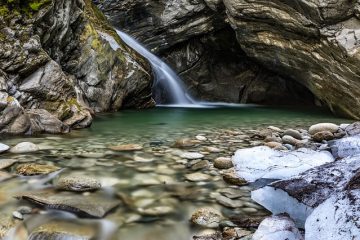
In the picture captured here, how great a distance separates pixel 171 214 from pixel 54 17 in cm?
755

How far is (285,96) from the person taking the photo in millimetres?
17141

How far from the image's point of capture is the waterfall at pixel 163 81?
46.8 ft

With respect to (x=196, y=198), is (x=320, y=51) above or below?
above

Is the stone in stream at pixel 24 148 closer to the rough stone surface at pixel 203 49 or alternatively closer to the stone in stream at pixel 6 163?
the stone in stream at pixel 6 163

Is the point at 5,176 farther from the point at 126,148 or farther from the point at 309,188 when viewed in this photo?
the point at 309,188

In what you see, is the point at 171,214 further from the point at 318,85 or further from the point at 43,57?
the point at 318,85

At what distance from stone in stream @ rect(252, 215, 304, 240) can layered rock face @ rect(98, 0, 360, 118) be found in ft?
26.5

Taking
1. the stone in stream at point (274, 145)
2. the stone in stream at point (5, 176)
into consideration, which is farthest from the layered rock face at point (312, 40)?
the stone in stream at point (5, 176)

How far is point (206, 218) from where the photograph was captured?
3.02 meters

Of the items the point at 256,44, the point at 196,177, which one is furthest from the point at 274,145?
the point at 256,44

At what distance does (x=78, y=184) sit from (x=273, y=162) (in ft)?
7.55

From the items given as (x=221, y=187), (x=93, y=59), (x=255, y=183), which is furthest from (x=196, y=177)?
(x=93, y=59)

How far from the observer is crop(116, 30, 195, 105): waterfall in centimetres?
1427

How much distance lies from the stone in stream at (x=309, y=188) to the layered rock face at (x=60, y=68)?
475 cm
